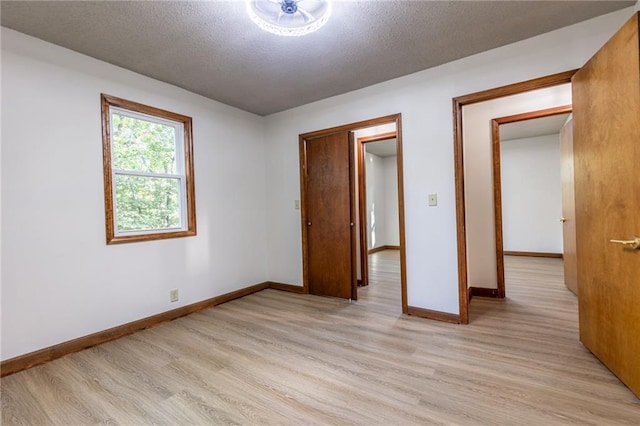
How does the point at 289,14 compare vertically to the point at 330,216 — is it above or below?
above

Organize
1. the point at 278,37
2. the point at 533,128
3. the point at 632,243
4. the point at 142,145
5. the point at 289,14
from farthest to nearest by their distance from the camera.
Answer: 1. the point at 533,128
2. the point at 142,145
3. the point at 278,37
4. the point at 289,14
5. the point at 632,243

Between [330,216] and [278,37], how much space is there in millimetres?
2004

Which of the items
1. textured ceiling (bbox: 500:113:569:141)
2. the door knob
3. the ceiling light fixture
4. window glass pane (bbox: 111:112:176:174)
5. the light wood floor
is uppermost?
textured ceiling (bbox: 500:113:569:141)

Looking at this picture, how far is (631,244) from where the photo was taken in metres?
1.61

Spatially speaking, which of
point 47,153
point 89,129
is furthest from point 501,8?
point 47,153

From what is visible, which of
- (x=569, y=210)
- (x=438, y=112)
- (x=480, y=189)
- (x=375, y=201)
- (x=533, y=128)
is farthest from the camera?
(x=375, y=201)

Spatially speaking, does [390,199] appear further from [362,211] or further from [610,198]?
[610,198]

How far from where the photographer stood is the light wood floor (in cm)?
158

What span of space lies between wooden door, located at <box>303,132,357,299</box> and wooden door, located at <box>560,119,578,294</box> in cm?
250

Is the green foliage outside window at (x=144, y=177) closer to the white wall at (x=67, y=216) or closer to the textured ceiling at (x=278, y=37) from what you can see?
the white wall at (x=67, y=216)

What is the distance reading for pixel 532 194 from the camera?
6.14 meters

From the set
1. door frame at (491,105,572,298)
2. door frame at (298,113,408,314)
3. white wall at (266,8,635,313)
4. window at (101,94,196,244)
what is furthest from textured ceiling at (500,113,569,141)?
window at (101,94,196,244)

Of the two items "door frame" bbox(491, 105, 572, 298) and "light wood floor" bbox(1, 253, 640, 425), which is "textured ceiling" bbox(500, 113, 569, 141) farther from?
"light wood floor" bbox(1, 253, 640, 425)

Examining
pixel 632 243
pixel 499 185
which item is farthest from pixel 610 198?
pixel 499 185
